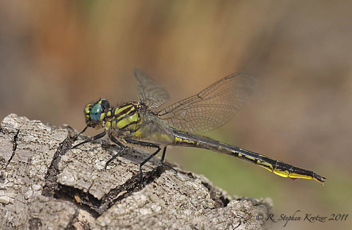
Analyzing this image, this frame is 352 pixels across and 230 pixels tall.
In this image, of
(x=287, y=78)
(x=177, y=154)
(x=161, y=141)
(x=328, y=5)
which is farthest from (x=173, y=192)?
(x=328, y=5)

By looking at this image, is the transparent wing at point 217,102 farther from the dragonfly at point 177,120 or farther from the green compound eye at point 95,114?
the green compound eye at point 95,114

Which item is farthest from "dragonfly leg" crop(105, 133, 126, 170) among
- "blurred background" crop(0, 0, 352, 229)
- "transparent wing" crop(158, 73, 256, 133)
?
"blurred background" crop(0, 0, 352, 229)

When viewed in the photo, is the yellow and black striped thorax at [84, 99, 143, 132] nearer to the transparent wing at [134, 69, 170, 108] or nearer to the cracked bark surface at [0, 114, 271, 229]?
the transparent wing at [134, 69, 170, 108]

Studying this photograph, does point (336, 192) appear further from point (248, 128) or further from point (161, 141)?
point (161, 141)

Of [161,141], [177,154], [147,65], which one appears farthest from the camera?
[147,65]

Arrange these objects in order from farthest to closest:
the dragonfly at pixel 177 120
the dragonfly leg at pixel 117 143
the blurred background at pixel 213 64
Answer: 1. the blurred background at pixel 213 64
2. the dragonfly at pixel 177 120
3. the dragonfly leg at pixel 117 143

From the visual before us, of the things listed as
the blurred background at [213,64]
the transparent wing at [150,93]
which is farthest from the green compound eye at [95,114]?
the blurred background at [213,64]

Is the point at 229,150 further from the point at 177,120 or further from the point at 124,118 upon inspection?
the point at 124,118
